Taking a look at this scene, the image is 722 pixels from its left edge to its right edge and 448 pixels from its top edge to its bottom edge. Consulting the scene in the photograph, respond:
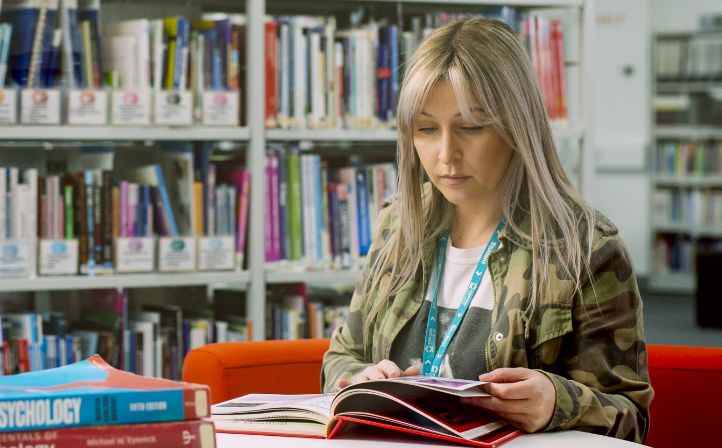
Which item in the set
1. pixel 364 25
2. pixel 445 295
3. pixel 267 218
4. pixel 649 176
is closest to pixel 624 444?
pixel 445 295

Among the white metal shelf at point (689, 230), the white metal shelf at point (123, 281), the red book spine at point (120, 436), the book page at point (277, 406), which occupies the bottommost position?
the white metal shelf at point (689, 230)

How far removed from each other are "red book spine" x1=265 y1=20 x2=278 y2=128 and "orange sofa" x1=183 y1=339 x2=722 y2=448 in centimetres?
116

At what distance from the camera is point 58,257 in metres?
2.88

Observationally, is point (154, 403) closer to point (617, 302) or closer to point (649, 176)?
point (617, 302)

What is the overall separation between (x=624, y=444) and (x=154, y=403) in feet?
2.04

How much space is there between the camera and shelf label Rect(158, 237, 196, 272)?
2.98m

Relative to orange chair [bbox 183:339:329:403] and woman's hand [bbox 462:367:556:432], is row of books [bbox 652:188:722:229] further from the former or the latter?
woman's hand [bbox 462:367:556:432]

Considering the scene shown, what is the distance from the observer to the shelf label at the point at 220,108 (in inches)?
119

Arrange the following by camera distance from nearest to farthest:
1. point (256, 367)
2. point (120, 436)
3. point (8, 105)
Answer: point (120, 436) → point (256, 367) → point (8, 105)

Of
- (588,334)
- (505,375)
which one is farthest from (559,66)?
(505,375)

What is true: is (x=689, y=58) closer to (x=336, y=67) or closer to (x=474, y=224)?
(x=336, y=67)

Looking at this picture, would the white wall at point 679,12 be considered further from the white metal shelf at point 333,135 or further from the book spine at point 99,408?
the book spine at point 99,408

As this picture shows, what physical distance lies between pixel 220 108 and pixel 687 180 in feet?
23.5

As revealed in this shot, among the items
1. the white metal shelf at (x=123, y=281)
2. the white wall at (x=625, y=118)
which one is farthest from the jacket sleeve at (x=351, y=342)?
the white wall at (x=625, y=118)
